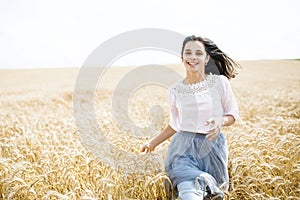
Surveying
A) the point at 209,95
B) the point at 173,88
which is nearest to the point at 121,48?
the point at 173,88

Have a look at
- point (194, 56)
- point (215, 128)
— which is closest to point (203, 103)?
point (215, 128)

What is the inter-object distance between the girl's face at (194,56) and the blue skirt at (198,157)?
25.7 inches

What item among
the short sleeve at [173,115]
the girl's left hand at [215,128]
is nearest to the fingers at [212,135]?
the girl's left hand at [215,128]

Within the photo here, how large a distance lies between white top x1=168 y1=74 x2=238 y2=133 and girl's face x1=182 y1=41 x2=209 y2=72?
165 mm

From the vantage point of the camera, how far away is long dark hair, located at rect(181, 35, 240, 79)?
3249mm

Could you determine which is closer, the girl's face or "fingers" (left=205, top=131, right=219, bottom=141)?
"fingers" (left=205, top=131, right=219, bottom=141)

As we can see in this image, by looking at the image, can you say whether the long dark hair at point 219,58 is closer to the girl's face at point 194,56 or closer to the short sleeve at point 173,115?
the girl's face at point 194,56

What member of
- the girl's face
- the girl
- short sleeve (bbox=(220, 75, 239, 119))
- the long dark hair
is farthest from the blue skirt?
the long dark hair

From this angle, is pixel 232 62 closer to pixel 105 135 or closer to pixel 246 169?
pixel 246 169

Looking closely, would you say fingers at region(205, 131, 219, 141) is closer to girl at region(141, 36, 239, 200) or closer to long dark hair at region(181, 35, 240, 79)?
girl at region(141, 36, 239, 200)

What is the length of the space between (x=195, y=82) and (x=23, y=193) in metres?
1.93

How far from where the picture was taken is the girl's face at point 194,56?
10.4 feet

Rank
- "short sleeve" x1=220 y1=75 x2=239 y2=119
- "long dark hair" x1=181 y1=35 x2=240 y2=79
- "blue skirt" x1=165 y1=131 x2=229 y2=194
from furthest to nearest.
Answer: "long dark hair" x1=181 y1=35 x2=240 y2=79 → "short sleeve" x1=220 y1=75 x2=239 y2=119 → "blue skirt" x1=165 y1=131 x2=229 y2=194

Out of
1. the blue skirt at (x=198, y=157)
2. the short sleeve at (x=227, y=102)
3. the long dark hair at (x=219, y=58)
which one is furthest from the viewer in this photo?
the long dark hair at (x=219, y=58)
